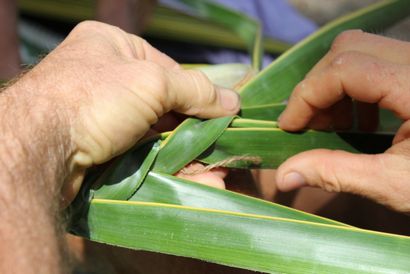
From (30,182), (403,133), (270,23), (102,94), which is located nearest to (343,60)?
(403,133)

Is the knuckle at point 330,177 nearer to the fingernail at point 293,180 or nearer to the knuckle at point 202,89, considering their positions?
the fingernail at point 293,180

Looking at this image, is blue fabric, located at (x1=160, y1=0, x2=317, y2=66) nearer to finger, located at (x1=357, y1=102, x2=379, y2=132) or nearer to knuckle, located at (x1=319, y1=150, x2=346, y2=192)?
finger, located at (x1=357, y1=102, x2=379, y2=132)

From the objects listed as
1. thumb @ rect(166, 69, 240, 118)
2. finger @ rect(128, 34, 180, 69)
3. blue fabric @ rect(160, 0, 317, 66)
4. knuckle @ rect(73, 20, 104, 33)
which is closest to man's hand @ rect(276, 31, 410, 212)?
thumb @ rect(166, 69, 240, 118)

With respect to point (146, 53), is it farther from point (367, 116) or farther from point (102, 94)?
point (367, 116)

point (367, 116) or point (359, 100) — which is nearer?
point (359, 100)

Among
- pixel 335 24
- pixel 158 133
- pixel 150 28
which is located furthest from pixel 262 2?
pixel 158 133

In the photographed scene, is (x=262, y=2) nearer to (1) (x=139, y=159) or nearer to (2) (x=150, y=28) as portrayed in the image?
(2) (x=150, y=28)
